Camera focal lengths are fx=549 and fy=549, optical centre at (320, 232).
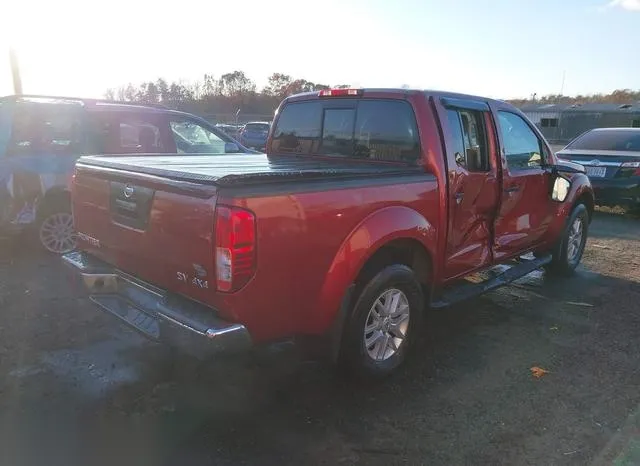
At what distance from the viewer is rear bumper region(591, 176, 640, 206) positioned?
31.8 feet

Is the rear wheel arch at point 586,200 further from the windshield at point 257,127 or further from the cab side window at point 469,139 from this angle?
the windshield at point 257,127

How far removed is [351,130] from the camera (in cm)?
465

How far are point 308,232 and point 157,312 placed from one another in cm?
99

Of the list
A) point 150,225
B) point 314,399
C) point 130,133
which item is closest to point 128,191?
point 150,225

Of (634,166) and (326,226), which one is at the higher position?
(326,226)

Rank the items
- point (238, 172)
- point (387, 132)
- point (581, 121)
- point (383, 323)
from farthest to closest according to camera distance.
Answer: point (581, 121) < point (387, 132) < point (383, 323) < point (238, 172)

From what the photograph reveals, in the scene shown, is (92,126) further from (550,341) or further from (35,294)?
(550,341)

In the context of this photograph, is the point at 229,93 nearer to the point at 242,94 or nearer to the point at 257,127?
the point at 242,94

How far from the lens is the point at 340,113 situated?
4742 mm

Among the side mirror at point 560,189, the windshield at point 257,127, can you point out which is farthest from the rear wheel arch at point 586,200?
the windshield at point 257,127

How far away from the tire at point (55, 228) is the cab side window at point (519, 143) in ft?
15.9

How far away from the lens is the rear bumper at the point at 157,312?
9.33 feet

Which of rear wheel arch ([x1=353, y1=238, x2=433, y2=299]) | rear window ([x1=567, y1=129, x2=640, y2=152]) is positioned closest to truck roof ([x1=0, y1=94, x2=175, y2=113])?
rear wheel arch ([x1=353, y1=238, x2=433, y2=299])

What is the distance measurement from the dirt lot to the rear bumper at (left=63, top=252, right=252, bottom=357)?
51 cm
